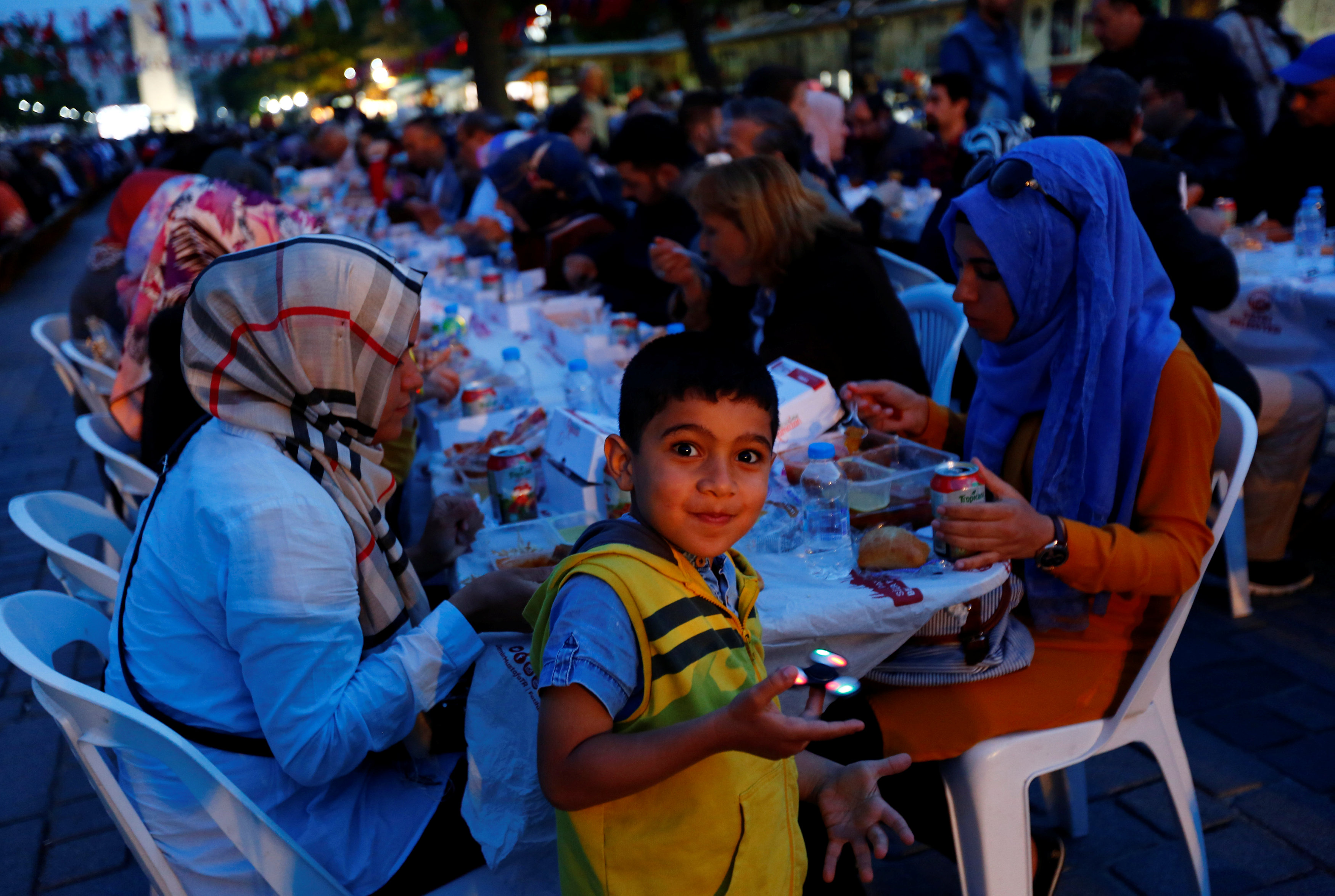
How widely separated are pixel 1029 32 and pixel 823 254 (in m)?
26.7

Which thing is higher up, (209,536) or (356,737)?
(209,536)

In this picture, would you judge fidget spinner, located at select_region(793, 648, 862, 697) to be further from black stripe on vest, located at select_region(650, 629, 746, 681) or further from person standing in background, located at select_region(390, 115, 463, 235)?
person standing in background, located at select_region(390, 115, 463, 235)

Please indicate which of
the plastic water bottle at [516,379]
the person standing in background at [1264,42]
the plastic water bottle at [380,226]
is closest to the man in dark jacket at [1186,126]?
the person standing in background at [1264,42]

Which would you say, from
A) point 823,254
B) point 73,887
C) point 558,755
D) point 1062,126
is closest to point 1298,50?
point 1062,126

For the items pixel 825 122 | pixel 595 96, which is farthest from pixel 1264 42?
pixel 595 96

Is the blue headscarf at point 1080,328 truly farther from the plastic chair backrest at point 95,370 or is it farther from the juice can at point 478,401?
the plastic chair backrest at point 95,370

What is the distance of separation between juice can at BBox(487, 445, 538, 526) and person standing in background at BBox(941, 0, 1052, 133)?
5662 millimetres

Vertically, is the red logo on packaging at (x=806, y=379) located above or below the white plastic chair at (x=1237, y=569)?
above

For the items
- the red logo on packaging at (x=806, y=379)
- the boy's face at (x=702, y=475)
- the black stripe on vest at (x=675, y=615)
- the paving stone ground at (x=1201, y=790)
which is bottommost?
the paving stone ground at (x=1201, y=790)

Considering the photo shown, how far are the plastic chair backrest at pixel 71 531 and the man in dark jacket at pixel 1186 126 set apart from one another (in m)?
5.91

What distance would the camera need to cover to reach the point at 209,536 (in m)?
1.53

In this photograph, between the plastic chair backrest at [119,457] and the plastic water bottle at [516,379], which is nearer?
the plastic chair backrest at [119,457]

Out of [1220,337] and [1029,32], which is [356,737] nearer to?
[1220,337]

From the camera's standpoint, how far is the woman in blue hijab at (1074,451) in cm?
185
